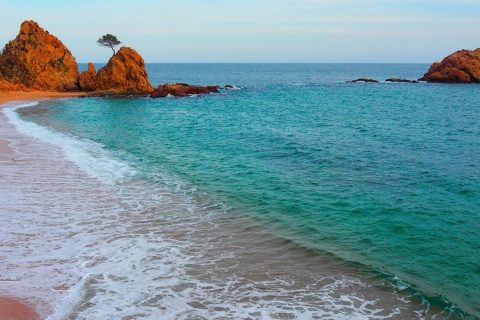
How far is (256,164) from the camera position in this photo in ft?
78.8

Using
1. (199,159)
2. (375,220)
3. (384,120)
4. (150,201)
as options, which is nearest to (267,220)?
(375,220)

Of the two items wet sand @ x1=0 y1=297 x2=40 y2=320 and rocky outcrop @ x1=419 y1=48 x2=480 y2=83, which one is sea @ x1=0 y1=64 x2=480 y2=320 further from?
rocky outcrop @ x1=419 y1=48 x2=480 y2=83

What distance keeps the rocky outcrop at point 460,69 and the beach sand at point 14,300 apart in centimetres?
8276

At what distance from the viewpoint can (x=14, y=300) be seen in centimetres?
980

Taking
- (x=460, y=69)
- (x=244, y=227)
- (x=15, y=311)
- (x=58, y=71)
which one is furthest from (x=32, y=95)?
(x=460, y=69)

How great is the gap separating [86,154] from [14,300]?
59.8ft

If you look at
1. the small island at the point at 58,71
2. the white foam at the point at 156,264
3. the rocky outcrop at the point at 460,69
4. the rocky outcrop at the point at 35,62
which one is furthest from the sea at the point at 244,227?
→ the rocky outcrop at the point at 460,69

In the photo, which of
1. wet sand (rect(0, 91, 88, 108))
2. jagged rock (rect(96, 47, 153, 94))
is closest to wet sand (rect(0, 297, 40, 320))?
wet sand (rect(0, 91, 88, 108))

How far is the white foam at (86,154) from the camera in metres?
22.4

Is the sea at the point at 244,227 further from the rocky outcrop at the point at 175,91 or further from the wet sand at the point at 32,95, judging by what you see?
the rocky outcrop at the point at 175,91

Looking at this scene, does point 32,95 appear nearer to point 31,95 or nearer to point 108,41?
point 31,95

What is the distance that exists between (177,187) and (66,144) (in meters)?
13.8

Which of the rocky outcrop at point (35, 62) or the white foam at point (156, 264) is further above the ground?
the rocky outcrop at point (35, 62)

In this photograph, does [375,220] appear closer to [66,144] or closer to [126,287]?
[126,287]
